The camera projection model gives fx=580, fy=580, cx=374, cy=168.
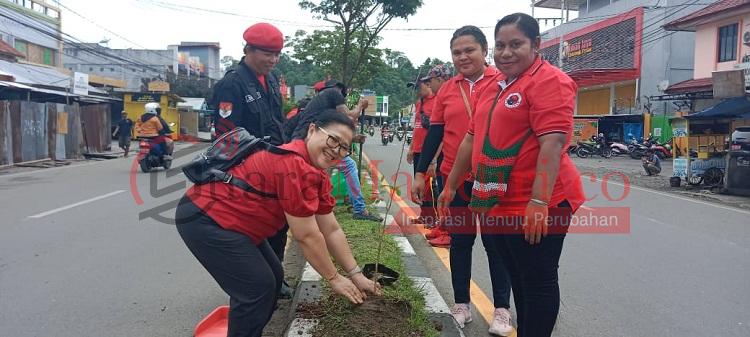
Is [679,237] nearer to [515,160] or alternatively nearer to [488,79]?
[488,79]

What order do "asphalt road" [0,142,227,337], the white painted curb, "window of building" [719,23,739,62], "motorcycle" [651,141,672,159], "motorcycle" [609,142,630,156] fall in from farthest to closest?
"motorcycle" [609,142,630,156]
"window of building" [719,23,739,62]
"motorcycle" [651,141,672,159]
"asphalt road" [0,142,227,337]
the white painted curb

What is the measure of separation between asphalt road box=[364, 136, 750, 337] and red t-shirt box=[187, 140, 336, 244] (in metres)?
1.55

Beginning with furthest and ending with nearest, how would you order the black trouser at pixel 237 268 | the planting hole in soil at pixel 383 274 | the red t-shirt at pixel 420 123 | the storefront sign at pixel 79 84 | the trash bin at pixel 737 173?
the storefront sign at pixel 79 84, the trash bin at pixel 737 173, the red t-shirt at pixel 420 123, the planting hole in soil at pixel 383 274, the black trouser at pixel 237 268

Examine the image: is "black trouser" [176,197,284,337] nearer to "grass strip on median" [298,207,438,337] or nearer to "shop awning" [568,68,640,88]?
"grass strip on median" [298,207,438,337]

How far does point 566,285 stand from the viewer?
14.8 feet

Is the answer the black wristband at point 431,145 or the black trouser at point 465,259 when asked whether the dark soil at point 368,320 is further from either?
the black wristband at point 431,145

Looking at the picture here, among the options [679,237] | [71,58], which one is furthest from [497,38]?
[71,58]

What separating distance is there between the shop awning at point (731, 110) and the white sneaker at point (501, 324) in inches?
382

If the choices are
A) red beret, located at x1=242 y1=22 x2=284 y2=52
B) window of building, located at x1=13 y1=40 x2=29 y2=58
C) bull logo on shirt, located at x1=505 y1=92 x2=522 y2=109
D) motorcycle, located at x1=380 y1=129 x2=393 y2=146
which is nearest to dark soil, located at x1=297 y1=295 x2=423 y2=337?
bull logo on shirt, located at x1=505 y1=92 x2=522 y2=109

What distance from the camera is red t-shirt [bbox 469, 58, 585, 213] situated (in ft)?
7.58

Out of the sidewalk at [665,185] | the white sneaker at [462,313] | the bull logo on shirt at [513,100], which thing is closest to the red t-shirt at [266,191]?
the bull logo on shirt at [513,100]

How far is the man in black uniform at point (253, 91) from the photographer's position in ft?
11.9

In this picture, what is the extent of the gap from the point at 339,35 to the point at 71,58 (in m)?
38.4

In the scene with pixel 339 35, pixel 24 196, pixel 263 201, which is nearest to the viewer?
pixel 263 201
